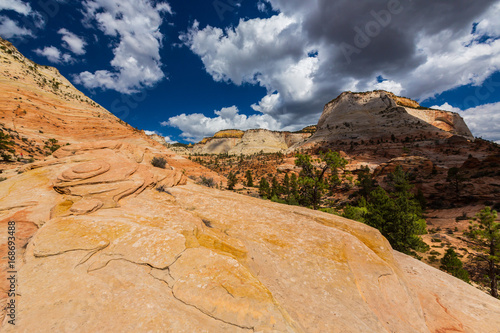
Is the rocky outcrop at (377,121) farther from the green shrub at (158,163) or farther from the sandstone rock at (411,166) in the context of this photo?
the green shrub at (158,163)

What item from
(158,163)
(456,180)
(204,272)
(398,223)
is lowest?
(398,223)

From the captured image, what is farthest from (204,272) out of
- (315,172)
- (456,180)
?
(456,180)

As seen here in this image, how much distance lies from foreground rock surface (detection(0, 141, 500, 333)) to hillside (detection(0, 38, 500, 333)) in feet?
0.08

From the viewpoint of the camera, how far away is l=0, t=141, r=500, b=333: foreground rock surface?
3.30 meters

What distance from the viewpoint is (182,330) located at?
303 cm

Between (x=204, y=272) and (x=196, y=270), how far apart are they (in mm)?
197

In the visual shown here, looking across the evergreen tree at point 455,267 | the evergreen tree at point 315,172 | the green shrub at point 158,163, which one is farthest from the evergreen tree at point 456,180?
the green shrub at point 158,163

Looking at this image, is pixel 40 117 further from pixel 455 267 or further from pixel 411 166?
pixel 411 166

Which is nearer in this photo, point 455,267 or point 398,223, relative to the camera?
point 455,267

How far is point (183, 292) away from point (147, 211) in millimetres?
3821

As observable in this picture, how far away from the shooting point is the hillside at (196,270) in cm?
331

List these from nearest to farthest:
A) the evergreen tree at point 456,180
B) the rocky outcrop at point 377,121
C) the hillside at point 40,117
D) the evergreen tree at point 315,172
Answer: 1. the evergreen tree at point 315,172
2. the hillside at point 40,117
3. the evergreen tree at point 456,180
4. the rocky outcrop at point 377,121

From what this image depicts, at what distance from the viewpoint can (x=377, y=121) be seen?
267 feet

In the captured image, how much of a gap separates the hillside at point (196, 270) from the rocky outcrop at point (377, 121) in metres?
81.7
